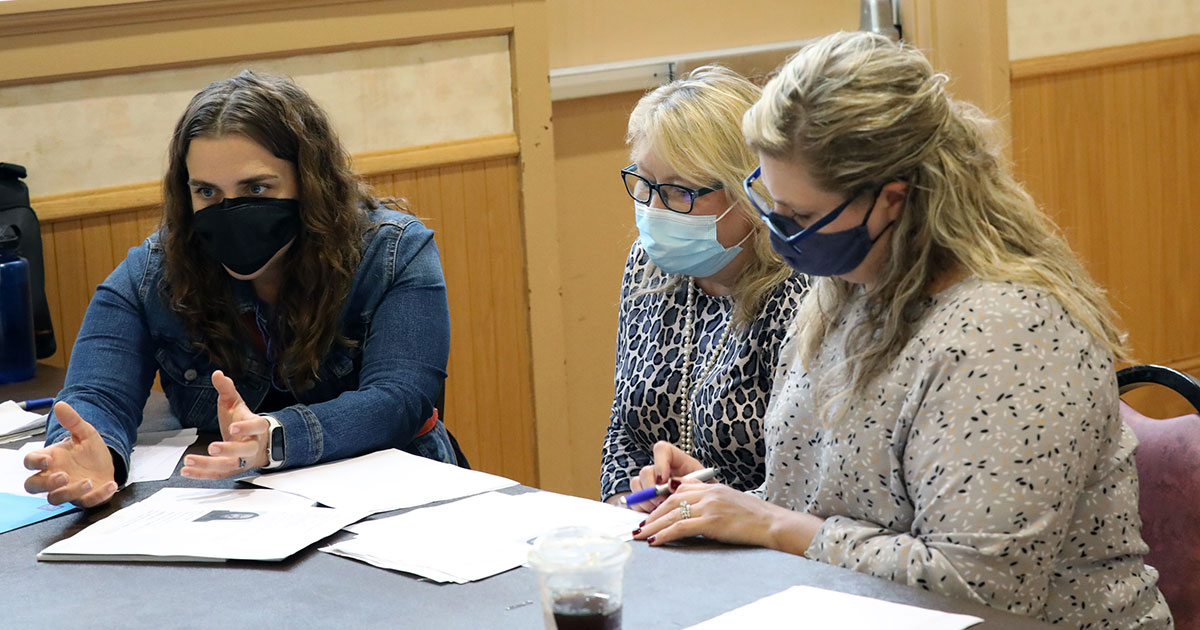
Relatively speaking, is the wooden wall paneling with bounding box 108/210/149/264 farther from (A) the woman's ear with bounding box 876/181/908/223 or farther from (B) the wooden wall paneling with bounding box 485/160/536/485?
(A) the woman's ear with bounding box 876/181/908/223

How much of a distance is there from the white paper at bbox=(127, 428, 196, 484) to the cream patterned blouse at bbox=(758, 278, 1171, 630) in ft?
3.29

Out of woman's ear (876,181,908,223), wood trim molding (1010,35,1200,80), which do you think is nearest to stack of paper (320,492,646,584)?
woman's ear (876,181,908,223)

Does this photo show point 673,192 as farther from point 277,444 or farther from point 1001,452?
point 1001,452

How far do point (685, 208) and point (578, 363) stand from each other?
1.80 metres

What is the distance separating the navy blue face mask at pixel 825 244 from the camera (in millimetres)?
1556

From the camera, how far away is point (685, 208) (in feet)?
6.86

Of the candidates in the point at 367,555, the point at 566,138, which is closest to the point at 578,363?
the point at 566,138

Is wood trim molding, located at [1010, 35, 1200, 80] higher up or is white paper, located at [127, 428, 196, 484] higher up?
wood trim molding, located at [1010, 35, 1200, 80]

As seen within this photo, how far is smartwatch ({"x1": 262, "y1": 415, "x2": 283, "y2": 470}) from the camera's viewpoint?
1896mm

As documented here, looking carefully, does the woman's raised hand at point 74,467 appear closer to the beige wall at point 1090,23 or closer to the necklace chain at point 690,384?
the necklace chain at point 690,384

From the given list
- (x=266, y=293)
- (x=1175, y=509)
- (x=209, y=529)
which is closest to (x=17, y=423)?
(x=266, y=293)

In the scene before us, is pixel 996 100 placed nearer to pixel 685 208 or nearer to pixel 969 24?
pixel 969 24

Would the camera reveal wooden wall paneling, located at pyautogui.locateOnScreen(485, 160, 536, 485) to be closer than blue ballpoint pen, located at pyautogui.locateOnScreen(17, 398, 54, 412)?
No

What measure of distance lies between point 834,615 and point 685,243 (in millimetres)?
896
